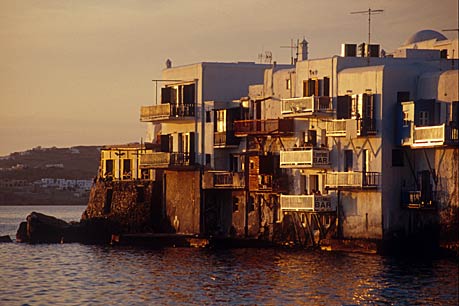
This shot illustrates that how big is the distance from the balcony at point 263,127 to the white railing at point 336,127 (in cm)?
396

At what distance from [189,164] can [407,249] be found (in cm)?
1939

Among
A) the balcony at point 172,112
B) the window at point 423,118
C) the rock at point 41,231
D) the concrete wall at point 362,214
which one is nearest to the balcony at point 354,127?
the window at point 423,118

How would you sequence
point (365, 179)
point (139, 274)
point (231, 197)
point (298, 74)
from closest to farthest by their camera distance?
point (139, 274)
point (365, 179)
point (298, 74)
point (231, 197)

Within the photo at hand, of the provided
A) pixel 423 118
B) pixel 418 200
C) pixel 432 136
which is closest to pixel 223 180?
pixel 418 200

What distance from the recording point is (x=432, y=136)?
78.8 m

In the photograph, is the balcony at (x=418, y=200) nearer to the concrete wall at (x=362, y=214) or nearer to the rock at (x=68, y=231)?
the concrete wall at (x=362, y=214)

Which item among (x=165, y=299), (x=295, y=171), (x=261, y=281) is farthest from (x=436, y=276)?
(x=295, y=171)

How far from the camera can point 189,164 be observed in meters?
96.6

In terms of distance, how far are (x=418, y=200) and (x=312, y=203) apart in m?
6.25

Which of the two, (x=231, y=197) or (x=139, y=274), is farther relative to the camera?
(x=231, y=197)

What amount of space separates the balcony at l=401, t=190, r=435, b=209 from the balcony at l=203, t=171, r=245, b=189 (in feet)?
41.9

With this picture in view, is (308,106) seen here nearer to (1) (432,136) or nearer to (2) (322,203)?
(2) (322,203)

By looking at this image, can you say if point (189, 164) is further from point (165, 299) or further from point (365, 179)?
point (165, 299)

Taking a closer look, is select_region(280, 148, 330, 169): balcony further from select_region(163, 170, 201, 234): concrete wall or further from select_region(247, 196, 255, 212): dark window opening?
select_region(163, 170, 201, 234): concrete wall
